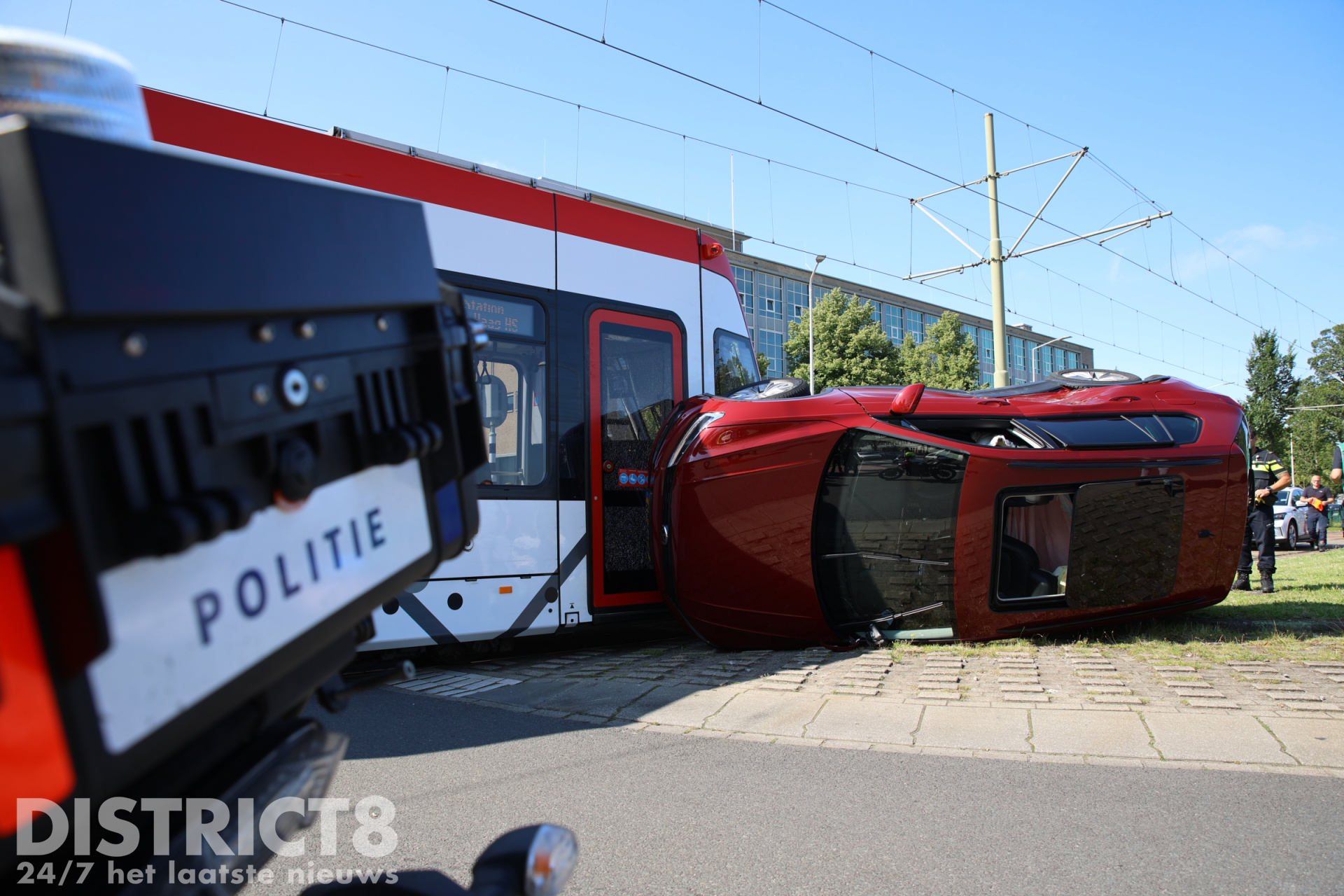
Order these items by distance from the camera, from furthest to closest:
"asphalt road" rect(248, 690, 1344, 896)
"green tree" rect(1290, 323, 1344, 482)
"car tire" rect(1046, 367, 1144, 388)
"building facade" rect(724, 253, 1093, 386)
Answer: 1. "green tree" rect(1290, 323, 1344, 482)
2. "building facade" rect(724, 253, 1093, 386)
3. "car tire" rect(1046, 367, 1144, 388)
4. "asphalt road" rect(248, 690, 1344, 896)

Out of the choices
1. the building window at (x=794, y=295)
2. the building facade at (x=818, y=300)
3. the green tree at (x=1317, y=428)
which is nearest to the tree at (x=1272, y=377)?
the green tree at (x=1317, y=428)

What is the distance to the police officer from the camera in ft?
32.3

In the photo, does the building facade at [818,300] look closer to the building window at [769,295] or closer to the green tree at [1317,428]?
the building window at [769,295]

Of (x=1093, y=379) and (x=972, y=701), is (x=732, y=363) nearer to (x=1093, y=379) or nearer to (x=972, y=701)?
(x=1093, y=379)

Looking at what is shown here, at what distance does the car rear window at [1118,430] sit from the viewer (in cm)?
591

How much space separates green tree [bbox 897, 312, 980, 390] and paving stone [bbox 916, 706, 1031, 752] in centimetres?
2929

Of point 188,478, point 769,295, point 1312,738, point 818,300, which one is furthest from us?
Answer: point 769,295

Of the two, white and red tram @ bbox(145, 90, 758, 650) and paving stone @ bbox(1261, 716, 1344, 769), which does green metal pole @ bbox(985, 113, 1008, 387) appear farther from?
paving stone @ bbox(1261, 716, 1344, 769)


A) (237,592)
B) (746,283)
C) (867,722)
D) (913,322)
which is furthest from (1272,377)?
(237,592)

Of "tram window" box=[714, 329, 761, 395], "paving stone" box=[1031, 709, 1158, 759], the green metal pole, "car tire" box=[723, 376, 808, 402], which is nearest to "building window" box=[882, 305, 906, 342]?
the green metal pole

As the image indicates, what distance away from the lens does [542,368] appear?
645cm

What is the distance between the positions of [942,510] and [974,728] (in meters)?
1.91

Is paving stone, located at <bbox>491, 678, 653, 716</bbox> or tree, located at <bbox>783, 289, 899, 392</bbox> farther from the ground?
tree, located at <bbox>783, 289, 899, 392</bbox>

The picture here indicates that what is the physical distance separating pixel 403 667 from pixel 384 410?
2.04ft
